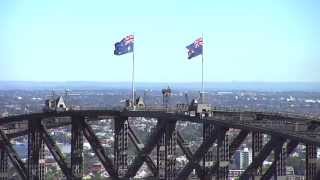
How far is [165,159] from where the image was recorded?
7194 centimetres

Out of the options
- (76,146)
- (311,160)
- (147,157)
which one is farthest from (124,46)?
(311,160)

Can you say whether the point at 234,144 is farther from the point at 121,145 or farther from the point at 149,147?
the point at 121,145

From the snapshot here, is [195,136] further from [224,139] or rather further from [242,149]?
[224,139]

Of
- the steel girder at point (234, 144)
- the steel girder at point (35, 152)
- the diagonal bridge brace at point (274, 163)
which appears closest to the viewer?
the diagonal bridge brace at point (274, 163)

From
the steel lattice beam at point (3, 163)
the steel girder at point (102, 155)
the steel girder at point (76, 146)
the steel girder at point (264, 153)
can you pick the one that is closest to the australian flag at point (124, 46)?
the steel girder at point (76, 146)

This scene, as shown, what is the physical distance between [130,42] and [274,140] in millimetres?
30863

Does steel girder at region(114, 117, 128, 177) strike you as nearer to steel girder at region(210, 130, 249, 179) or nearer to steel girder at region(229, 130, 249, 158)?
steel girder at region(210, 130, 249, 179)

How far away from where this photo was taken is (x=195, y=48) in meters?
73.9

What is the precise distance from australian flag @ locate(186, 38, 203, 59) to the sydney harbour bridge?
614 centimetres

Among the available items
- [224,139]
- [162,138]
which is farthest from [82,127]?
[224,139]

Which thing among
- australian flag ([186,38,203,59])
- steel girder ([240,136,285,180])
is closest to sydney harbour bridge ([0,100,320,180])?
steel girder ([240,136,285,180])

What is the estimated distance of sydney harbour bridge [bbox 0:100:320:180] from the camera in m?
56.3

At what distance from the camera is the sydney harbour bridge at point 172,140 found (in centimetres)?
5628

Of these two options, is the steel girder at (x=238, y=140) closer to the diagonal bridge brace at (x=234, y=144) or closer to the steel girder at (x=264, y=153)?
the diagonal bridge brace at (x=234, y=144)
